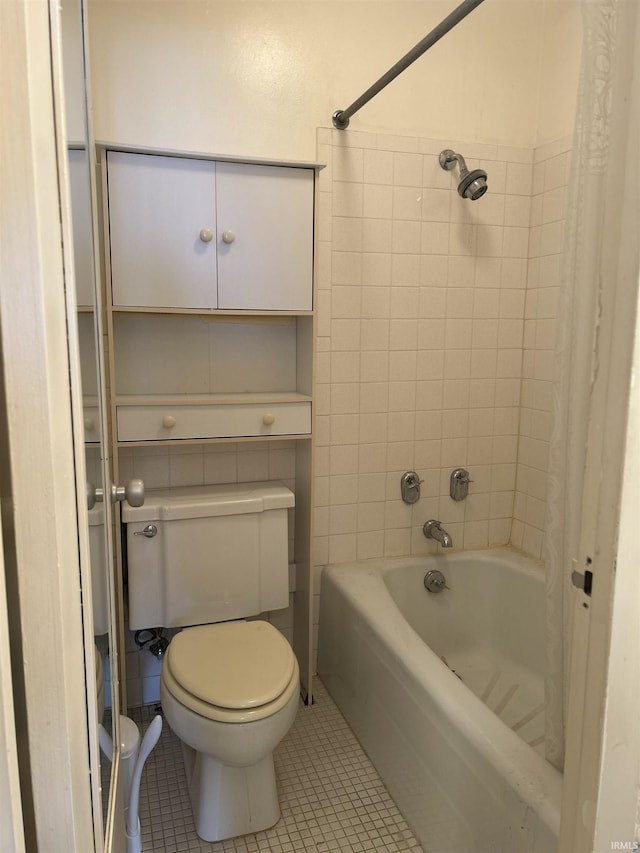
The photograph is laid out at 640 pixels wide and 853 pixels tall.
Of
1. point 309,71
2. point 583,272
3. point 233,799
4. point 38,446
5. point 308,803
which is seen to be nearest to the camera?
point 38,446

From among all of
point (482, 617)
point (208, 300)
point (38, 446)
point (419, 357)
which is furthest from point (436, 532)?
point (38, 446)

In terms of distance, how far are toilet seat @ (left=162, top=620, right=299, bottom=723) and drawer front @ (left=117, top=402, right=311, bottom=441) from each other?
23.8 inches

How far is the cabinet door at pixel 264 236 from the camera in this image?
184 centimetres

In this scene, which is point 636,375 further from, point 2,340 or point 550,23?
point 550,23

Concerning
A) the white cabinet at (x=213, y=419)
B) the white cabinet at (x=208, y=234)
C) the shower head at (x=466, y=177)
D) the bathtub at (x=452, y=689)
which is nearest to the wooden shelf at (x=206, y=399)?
the white cabinet at (x=213, y=419)

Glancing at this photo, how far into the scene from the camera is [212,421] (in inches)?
75.5

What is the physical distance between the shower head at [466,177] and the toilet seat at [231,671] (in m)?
1.58

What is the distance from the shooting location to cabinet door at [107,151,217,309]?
68.5 inches

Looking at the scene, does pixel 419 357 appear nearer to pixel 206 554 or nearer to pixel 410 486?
pixel 410 486

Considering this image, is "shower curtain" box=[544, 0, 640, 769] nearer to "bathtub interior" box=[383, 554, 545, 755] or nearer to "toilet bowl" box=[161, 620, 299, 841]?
"toilet bowl" box=[161, 620, 299, 841]

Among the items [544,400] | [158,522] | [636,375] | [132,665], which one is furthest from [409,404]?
[636,375]

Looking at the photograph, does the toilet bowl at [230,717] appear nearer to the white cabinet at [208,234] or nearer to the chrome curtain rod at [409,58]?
the white cabinet at [208,234]

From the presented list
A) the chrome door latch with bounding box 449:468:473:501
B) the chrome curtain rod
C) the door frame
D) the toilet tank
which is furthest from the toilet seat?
the chrome curtain rod

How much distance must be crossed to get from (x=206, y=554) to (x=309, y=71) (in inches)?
63.4
